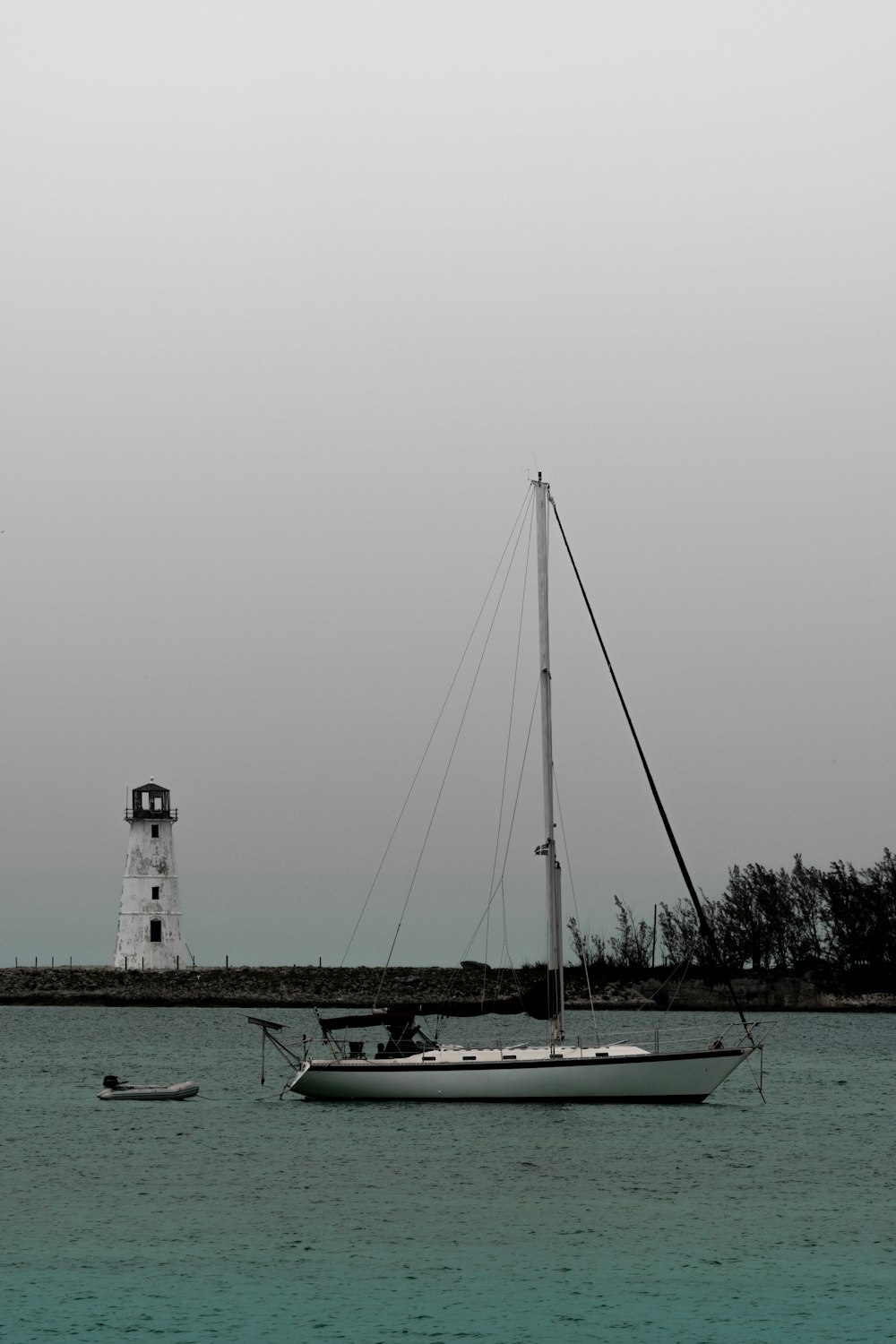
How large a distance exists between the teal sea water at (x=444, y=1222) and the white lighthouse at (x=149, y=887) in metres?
63.8

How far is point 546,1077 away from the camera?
149 feet

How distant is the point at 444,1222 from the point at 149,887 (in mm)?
92540

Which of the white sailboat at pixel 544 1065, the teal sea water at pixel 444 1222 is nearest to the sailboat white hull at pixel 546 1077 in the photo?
the white sailboat at pixel 544 1065

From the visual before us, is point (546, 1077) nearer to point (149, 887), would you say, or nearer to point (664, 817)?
point (664, 817)

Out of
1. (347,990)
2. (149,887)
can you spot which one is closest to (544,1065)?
(149,887)

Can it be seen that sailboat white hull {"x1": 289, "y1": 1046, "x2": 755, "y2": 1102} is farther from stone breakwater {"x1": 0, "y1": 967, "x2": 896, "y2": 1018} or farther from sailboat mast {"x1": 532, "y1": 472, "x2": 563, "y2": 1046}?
stone breakwater {"x1": 0, "y1": 967, "x2": 896, "y2": 1018}

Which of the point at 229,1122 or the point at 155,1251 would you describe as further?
the point at 229,1122

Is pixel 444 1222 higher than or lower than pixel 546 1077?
lower

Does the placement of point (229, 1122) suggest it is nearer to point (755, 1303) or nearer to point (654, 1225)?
point (654, 1225)

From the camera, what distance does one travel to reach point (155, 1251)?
1168 inches

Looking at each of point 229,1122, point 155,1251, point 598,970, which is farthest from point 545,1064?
point 598,970

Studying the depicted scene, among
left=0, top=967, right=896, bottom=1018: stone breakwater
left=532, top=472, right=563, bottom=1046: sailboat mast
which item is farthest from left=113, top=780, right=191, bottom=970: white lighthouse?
left=532, top=472, right=563, bottom=1046: sailboat mast

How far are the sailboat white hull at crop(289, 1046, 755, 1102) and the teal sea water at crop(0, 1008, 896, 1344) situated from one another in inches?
40.3

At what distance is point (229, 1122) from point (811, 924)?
9428 cm
